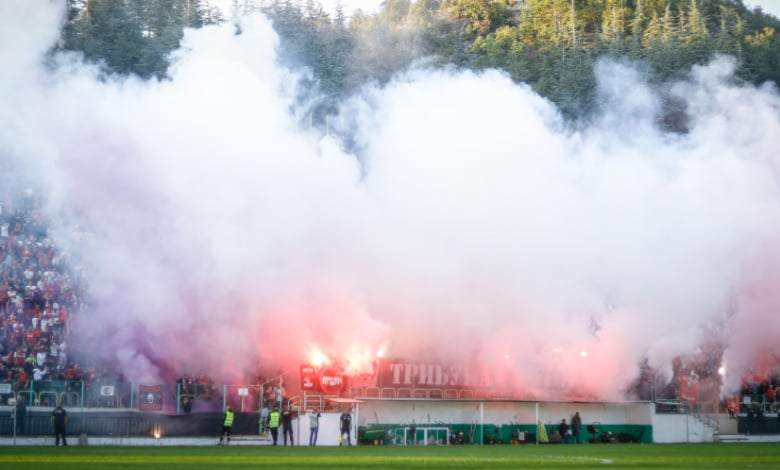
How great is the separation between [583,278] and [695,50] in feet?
141

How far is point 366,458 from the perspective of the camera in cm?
3344

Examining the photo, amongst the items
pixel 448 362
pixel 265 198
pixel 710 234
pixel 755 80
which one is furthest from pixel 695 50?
pixel 265 198

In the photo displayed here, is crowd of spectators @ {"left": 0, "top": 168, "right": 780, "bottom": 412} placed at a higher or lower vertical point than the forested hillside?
lower

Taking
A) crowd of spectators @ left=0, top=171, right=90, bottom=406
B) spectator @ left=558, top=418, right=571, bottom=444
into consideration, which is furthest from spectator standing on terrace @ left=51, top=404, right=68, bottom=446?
spectator @ left=558, top=418, right=571, bottom=444

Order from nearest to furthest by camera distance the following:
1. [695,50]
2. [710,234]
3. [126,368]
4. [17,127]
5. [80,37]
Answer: [17,127], [126,368], [710,234], [80,37], [695,50]

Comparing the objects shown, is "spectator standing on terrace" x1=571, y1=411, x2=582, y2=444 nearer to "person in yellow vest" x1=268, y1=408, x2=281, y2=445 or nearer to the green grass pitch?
the green grass pitch

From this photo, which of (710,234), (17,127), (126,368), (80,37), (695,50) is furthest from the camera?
(695,50)

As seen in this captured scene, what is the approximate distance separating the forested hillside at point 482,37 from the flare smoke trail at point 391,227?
28258 millimetres

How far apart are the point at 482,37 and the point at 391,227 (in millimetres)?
64082

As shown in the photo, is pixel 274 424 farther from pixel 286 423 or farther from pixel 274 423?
pixel 286 423

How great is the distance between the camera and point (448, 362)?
2048 inches

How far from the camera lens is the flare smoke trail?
4516 centimetres

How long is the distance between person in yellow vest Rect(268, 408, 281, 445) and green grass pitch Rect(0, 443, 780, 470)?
289 cm

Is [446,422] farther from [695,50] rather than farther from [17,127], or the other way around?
[695,50]
